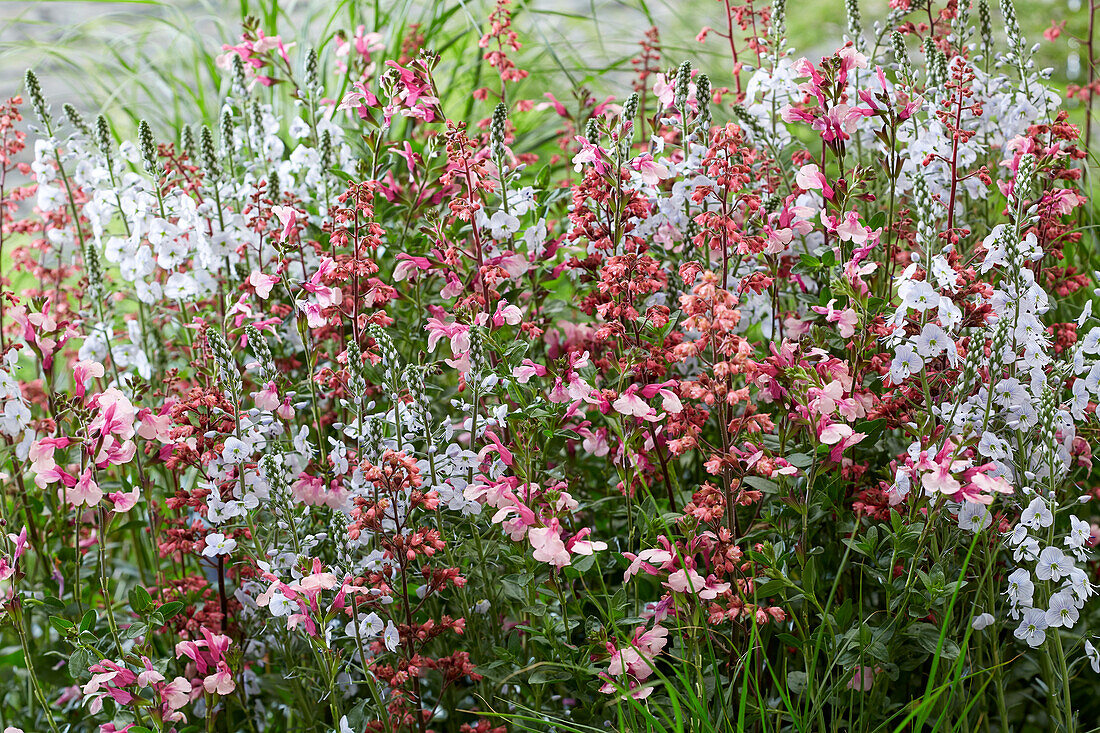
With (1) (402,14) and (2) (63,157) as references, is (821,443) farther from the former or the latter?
(1) (402,14)

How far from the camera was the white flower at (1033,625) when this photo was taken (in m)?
1.61

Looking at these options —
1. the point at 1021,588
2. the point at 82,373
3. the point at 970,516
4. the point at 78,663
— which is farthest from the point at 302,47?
the point at 1021,588

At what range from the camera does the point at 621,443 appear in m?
1.66

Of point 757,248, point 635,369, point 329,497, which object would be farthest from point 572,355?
point 329,497

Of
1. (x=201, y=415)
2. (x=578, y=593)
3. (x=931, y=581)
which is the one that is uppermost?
(x=201, y=415)

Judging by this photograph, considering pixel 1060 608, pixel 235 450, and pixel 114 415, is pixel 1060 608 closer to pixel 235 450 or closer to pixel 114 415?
pixel 235 450

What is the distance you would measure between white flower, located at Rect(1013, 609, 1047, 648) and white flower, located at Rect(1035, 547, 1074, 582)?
0.25 feet

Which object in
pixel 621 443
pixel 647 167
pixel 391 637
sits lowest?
pixel 391 637

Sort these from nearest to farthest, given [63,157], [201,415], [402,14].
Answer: [201,415], [63,157], [402,14]

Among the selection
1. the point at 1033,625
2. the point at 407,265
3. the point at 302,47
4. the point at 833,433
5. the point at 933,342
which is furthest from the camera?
the point at 302,47

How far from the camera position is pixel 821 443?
1493 millimetres

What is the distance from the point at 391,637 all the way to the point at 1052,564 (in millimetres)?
1117

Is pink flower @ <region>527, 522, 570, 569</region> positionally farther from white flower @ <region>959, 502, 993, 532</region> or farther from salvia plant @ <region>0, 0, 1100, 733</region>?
white flower @ <region>959, 502, 993, 532</region>

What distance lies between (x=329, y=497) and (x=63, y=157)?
117 centimetres
